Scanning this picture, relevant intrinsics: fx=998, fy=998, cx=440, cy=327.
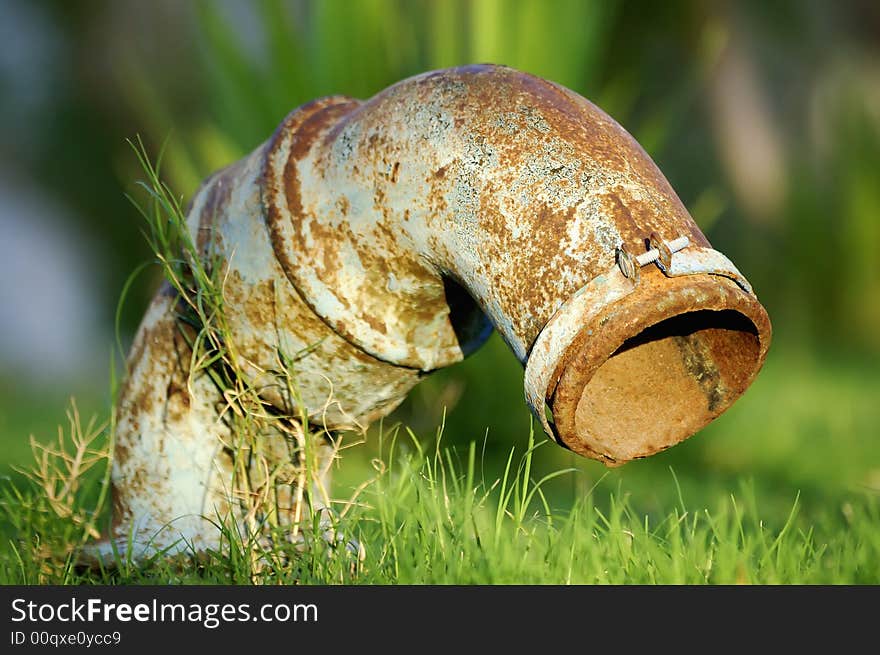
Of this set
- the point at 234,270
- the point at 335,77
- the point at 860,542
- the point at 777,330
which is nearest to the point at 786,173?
the point at 777,330

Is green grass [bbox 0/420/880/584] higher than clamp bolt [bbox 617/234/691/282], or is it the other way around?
clamp bolt [bbox 617/234/691/282]

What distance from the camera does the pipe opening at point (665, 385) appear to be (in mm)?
1549

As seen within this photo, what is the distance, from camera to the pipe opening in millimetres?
1549

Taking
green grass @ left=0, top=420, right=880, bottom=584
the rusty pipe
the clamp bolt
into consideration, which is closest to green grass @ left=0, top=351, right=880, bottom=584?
green grass @ left=0, top=420, right=880, bottom=584

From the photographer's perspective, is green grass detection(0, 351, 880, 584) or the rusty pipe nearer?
the rusty pipe

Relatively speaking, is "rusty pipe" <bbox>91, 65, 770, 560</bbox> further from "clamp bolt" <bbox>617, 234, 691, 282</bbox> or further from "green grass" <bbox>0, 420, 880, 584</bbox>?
"green grass" <bbox>0, 420, 880, 584</bbox>

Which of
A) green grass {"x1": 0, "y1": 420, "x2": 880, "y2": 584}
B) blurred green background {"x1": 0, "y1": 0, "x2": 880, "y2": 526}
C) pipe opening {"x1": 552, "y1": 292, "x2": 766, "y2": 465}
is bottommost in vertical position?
green grass {"x1": 0, "y1": 420, "x2": 880, "y2": 584}

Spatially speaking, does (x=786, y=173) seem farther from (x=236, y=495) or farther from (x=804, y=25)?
(x=236, y=495)

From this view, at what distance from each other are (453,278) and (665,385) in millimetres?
379

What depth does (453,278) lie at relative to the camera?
5.22ft

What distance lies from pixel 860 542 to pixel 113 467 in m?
1.49

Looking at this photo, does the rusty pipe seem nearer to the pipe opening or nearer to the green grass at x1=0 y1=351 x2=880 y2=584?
the pipe opening

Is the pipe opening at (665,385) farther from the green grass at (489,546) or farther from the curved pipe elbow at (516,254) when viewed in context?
the green grass at (489,546)
